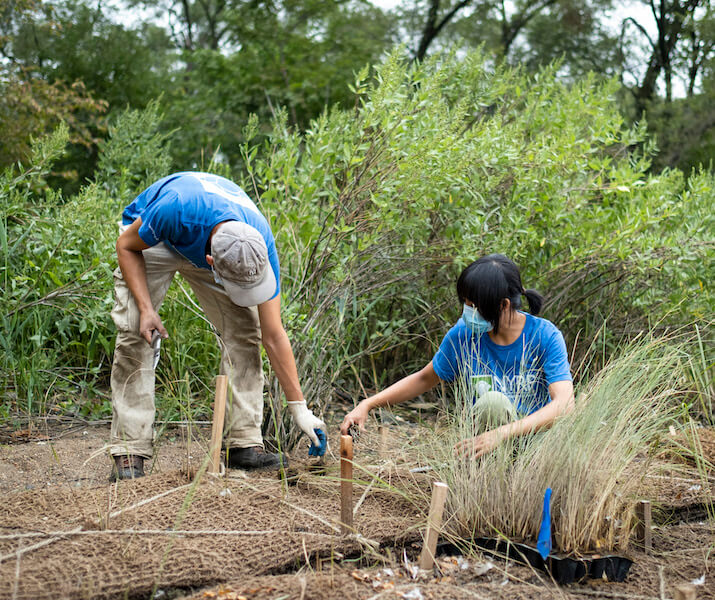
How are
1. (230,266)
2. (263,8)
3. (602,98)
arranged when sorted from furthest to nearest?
(263,8) → (602,98) → (230,266)

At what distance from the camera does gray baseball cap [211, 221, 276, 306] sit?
2543 millimetres

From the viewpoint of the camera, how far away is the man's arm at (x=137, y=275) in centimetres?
289

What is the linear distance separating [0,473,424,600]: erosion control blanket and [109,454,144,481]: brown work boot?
0.21 metres

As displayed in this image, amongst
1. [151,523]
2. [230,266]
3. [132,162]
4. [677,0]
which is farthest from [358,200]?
[677,0]

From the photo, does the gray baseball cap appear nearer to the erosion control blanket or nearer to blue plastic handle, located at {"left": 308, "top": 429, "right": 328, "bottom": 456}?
blue plastic handle, located at {"left": 308, "top": 429, "right": 328, "bottom": 456}

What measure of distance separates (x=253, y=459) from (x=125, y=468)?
55 cm

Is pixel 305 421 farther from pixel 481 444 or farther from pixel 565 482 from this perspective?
pixel 565 482

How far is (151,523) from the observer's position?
232cm

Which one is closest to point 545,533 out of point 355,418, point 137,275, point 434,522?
point 434,522

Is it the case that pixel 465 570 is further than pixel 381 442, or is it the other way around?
pixel 381 442

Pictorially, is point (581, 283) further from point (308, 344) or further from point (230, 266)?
point (230, 266)

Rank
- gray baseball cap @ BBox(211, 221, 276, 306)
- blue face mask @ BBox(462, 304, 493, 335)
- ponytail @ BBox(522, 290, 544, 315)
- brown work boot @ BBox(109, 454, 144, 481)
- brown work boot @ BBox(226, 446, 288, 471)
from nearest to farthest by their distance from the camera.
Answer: gray baseball cap @ BBox(211, 221, 276, 306) < blue face mask @ BBox(462, 304, 493, 335) < ponytail @ BBox(522, 290, 544, 315) < brown work boot @ BBox(109, 454, 144, 481) < brown work boot @ BBox(226, 446, 288, 471)

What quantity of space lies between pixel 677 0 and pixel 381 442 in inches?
627

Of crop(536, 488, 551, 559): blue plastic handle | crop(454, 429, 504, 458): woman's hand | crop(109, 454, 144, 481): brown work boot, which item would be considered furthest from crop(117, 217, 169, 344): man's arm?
crop(536, 488, 551, 559): blue plastic handle
